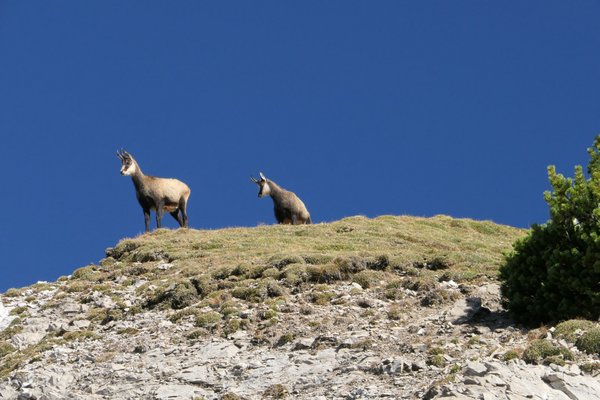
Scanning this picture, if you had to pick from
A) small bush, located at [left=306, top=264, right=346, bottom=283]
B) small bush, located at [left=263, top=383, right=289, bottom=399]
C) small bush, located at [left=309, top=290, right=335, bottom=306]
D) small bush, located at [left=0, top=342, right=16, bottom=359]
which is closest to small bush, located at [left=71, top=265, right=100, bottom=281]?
small bush, located at [left=0, top=342, right=16, bottom=359]

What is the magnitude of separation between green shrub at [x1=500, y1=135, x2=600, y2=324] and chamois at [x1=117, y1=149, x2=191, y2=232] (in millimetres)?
24282

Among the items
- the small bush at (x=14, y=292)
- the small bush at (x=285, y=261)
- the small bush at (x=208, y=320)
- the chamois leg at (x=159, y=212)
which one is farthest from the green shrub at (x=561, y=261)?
the chamois leg at (x=159, y=212)

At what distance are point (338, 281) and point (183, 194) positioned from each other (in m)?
21.2

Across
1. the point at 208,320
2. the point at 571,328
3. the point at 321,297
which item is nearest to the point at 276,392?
the point at 208,320

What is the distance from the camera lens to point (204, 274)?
2945 centimetres

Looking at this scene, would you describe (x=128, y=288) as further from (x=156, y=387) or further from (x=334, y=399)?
(x=334, y=399)

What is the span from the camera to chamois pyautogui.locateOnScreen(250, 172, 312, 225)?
157 ft

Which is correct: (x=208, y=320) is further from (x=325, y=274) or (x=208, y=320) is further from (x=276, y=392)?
(x=276, y=392)

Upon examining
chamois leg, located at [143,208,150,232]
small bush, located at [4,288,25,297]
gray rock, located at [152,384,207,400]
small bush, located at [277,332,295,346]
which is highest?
chamois leg, located at [143,208,150,232]

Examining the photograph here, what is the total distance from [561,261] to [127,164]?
28.3 metres

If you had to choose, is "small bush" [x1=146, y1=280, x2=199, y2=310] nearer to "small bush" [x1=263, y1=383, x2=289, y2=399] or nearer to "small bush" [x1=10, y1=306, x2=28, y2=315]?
"small bush" [x1=10, y1=306, x2=28, y2=315]

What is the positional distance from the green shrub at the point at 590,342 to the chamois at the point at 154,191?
2746cm

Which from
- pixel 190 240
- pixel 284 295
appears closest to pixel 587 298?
pixel 284 295

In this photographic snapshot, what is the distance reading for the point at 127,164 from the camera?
1774 inches
